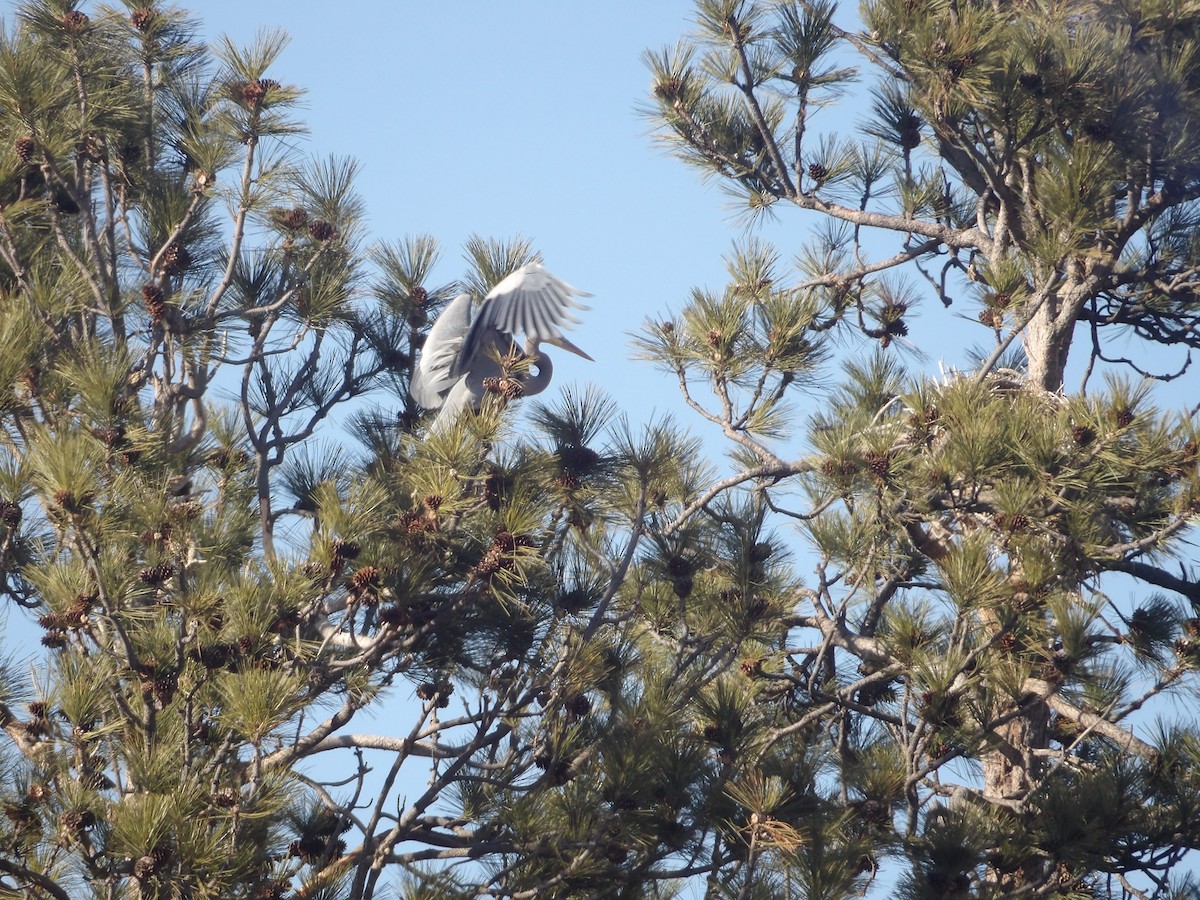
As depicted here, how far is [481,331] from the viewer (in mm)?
4359

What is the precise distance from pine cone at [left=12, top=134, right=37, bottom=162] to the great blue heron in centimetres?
129

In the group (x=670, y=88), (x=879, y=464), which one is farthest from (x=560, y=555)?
(x=670, y=88)

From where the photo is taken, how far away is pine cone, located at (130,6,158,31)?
13.8 ft

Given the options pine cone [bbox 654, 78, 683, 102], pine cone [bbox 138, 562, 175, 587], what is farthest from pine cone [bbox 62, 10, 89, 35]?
pine cone [bbox 654, 78, 683, 102]

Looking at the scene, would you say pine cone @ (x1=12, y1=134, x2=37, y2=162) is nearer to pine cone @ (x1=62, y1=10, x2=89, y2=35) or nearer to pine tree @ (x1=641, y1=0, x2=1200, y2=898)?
pine cone @ (x1=62, y1=10, x2=89, y2=35)

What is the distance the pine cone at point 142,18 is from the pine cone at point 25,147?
554 mm

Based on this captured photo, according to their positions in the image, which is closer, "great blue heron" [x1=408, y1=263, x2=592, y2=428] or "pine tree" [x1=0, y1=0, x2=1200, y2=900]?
"pine tree" [x1=0, y1=0, x2=1200, y2=900]

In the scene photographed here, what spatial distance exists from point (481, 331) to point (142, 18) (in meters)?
1.38

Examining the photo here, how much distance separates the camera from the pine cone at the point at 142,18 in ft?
13.8

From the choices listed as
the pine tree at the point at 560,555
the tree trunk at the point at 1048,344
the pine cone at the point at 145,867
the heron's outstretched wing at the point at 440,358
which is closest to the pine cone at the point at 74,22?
the pine tree at the point at 560,555

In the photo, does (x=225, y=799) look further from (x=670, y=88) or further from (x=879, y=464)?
(x=670, y=88)

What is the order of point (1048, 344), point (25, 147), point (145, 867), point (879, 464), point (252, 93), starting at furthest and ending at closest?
point (1048, 344) → point (252, 93) → point (25, 147) → point (879, 464) → point (145, 867)

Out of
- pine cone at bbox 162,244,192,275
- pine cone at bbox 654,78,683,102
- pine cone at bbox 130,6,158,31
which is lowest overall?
pine cone at bbox 162,244,192,275

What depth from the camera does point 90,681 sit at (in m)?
2.97
